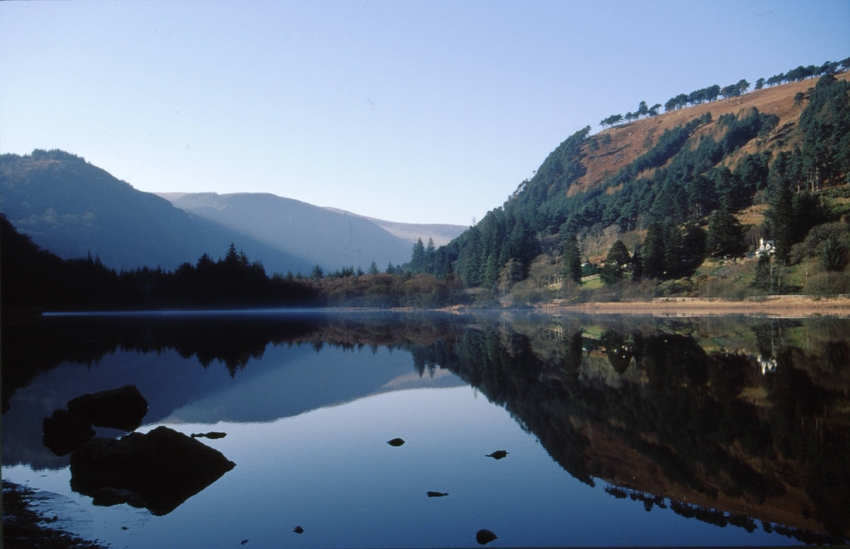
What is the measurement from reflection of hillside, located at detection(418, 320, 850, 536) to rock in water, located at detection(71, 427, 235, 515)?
4.54 metres

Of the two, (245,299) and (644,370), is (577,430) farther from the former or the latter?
(245,299)

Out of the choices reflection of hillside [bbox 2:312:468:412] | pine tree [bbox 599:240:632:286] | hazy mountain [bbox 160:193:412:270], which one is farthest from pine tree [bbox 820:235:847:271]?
hazy mountain [bbox 160:193:412:270]

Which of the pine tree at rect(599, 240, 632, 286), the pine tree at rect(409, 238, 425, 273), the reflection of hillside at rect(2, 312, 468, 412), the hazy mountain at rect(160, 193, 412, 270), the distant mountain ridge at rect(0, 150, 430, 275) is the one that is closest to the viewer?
the reflection of hillside at rect(2, 312, 468, 412)

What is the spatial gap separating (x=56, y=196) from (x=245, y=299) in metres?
19.7

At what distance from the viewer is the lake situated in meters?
5.32

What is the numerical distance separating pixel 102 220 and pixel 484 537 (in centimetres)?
6013

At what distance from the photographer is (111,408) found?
31.8 feet

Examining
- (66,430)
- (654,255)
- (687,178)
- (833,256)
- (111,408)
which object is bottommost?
(66,430)

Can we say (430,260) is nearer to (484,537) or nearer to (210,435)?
(210,435)

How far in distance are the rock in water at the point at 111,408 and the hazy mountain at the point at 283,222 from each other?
58.4 meters

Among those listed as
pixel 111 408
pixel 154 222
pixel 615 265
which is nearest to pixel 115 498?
pixel 111 408

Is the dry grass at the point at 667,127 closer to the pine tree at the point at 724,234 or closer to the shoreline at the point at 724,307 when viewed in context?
the pine tree at the point at 724,234

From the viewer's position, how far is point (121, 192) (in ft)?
210

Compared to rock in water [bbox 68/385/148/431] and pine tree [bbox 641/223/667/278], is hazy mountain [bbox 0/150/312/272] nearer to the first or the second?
rock in water [bbox 68/385/148/431]
